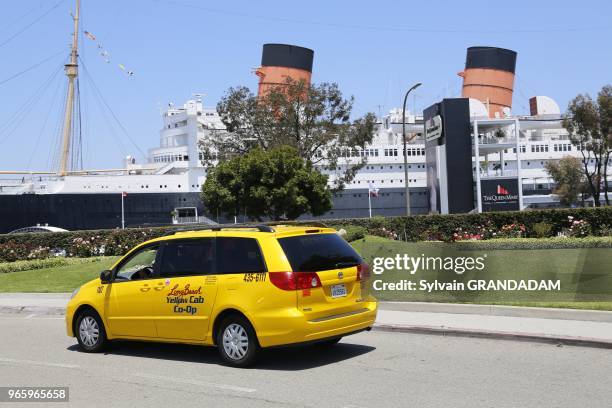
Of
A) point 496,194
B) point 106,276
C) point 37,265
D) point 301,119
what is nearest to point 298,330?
point 106,276

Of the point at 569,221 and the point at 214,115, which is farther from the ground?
the point at 214,115

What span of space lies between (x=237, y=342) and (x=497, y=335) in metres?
3.62

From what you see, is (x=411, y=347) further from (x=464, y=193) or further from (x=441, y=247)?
(x=464, y=193)

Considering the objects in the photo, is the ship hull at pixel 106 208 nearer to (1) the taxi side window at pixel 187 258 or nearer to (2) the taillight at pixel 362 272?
(1) the taxi side window at pixel 187 258

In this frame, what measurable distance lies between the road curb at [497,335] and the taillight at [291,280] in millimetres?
2944

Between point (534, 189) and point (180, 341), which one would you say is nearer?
point (180, 341)

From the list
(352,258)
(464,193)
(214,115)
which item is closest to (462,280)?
(352,258)

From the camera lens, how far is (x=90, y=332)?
30.1 ft

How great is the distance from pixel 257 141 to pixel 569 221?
102 feet

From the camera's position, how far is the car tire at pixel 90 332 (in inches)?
358

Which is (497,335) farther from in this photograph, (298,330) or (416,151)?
(416,151)

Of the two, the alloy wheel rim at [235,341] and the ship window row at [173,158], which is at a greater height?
the ship window row at [173,158]

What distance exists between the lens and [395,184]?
76.6 m

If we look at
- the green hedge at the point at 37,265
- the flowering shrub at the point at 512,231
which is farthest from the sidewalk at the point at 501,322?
the green hedge at the point at 37,265
